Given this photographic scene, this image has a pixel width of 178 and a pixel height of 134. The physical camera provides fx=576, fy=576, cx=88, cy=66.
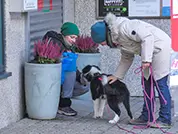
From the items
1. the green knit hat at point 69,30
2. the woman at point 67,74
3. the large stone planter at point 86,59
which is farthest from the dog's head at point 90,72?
the large stone planter at point 86,59

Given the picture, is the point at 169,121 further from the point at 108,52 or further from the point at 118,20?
the point at 108,52

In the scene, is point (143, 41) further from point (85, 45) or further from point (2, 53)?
point (85, 45)

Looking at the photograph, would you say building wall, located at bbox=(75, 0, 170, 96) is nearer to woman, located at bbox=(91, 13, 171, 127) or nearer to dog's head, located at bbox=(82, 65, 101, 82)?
dog's head, located at bbox=(82, 65, 101, 82)

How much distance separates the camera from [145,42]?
7.04 meters

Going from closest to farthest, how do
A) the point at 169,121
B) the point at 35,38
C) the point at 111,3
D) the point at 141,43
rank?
the point at 141,43, the point at 169,121, the point at 35,38, the point at 111,3

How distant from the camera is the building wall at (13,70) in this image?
7441mm

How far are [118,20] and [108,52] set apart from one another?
2678 mm

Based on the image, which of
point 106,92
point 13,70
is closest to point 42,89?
point 13,70

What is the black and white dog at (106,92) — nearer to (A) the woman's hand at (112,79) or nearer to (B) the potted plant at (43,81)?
(A) the woman's hand at (112,79)

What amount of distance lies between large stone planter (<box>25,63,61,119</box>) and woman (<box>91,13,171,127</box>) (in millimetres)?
867

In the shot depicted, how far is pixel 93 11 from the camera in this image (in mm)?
9883

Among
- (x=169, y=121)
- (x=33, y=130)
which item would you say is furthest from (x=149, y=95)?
(x=33, y=130)

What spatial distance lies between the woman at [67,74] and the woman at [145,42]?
3.24ft

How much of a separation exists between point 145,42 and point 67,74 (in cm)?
152
